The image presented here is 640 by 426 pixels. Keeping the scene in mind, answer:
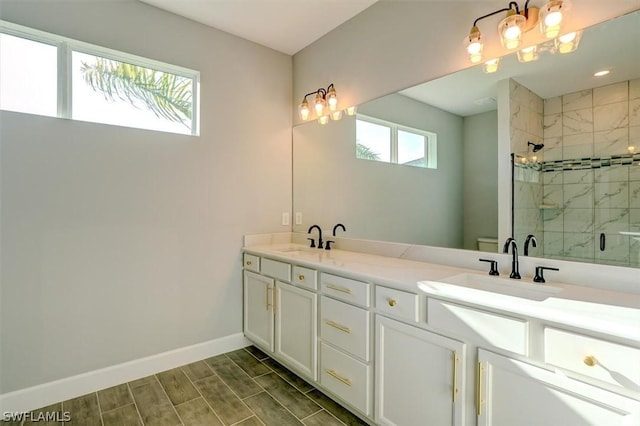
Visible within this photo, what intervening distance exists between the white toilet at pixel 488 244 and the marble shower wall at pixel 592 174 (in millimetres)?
235

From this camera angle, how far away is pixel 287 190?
10.2 ft

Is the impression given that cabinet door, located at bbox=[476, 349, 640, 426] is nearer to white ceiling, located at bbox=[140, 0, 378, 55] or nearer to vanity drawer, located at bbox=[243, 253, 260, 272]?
vanity drawer, located at bbox=[243, 253, 260, 272]

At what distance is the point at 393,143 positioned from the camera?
2.36 m

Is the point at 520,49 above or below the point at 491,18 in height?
below


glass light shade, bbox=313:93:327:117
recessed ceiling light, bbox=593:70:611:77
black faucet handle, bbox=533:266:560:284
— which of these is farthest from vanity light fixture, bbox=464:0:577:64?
glass light shade, bbox=313:93:327:117

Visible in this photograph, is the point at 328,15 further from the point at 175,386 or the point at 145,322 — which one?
the point at 175,386

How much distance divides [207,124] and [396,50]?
1555 mm

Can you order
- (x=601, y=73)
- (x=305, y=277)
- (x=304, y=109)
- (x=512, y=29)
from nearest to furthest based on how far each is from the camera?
1. (x=601, y=73)
2. (x=512, y=29)
3. (x=305, y=277)
4. (x=304, y=109)

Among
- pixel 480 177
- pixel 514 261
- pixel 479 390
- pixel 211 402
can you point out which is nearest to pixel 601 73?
pixel 480 177

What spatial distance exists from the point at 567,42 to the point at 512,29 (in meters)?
0.25

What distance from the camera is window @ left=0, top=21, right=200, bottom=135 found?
191cm

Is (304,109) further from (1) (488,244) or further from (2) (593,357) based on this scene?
(2) (593,357)

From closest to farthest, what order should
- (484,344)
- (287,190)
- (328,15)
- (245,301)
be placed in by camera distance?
(484,344), (328,15), (245,301), (287,190)

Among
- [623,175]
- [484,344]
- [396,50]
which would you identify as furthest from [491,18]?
[484,344]
